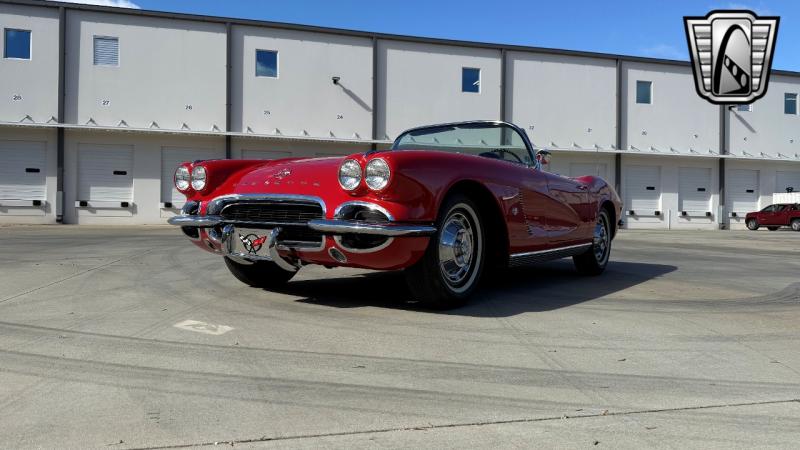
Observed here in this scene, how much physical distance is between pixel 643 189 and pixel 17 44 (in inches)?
995

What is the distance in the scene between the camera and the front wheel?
6.47 metres

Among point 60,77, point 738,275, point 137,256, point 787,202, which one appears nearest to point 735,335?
point 738,275

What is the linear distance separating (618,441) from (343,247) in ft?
6.79

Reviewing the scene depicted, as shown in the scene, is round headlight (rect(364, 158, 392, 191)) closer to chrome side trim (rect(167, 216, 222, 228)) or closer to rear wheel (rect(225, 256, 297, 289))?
chrome side trim (rect(167, 216, 222, 228))

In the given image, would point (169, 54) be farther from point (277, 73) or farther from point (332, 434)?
point (332, 434)

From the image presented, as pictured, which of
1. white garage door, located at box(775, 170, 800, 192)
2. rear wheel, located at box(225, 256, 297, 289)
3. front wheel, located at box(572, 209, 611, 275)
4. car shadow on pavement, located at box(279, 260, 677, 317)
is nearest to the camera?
car shadow on pavement, located at box(279, 260, 677, 317)

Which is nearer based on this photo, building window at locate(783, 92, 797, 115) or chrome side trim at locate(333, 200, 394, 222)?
chrome side trim at locate(333, 200, 394, 222)

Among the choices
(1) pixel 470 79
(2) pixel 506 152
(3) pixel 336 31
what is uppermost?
(3) pixel 336 31

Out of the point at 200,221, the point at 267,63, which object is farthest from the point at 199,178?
the point at 267,63

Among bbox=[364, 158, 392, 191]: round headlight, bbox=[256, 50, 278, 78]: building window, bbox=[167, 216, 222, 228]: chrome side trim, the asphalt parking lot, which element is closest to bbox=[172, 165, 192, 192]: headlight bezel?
bbox=[167, 216, 222, 228]: chrome side trim

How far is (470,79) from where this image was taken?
79.4 ft

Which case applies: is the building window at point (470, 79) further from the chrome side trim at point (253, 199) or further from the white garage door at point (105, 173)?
the chrome side trim at point (253, 199)

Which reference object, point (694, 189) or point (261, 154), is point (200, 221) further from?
point (694, 189)

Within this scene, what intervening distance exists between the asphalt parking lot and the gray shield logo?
16.5 ft
